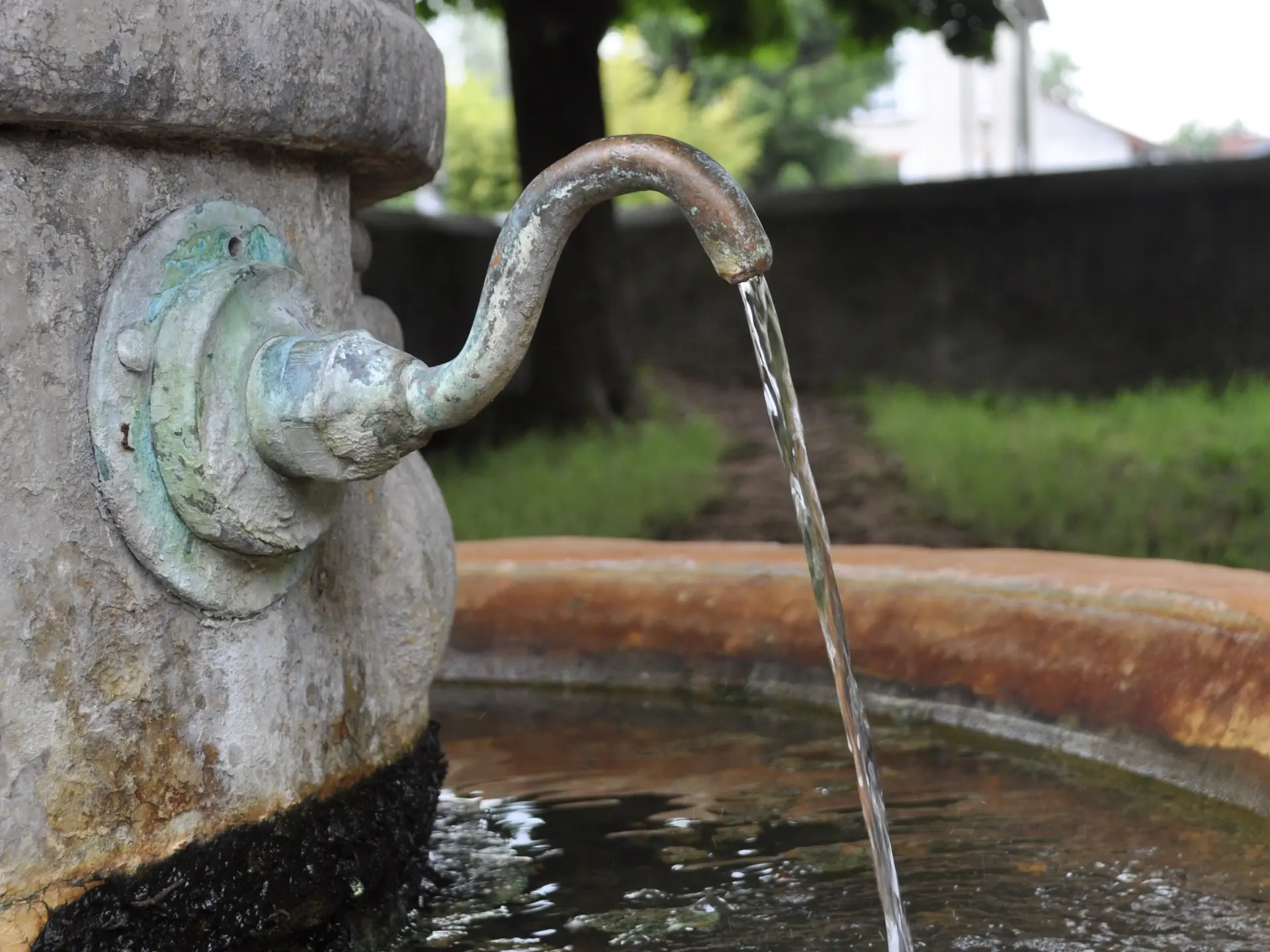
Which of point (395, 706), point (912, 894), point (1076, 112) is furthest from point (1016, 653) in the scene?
point (1076, 112)

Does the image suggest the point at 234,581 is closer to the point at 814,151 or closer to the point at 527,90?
the point at 527,90

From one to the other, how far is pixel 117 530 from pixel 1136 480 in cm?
406

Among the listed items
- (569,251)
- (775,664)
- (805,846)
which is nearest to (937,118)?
(569,251)

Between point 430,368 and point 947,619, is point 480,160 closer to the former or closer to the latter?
point 947,619

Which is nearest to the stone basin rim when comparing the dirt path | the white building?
the dirt path

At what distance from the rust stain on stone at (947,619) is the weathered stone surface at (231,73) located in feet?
3.71

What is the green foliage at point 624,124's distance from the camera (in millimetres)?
16344

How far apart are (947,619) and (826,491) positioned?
3196 mm

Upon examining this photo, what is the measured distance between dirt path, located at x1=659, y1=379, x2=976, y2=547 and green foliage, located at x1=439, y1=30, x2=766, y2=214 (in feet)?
30.6

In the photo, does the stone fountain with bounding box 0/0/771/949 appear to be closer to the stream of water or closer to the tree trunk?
the stream of water

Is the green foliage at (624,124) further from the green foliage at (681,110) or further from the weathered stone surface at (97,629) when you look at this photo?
the weathered stone surface at (97,629)

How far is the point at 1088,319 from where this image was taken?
7.18 metres

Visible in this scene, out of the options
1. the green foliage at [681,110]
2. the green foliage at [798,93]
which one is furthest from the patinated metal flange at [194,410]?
the green foliage at [798,93]

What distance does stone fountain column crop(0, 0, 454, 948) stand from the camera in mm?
1090
